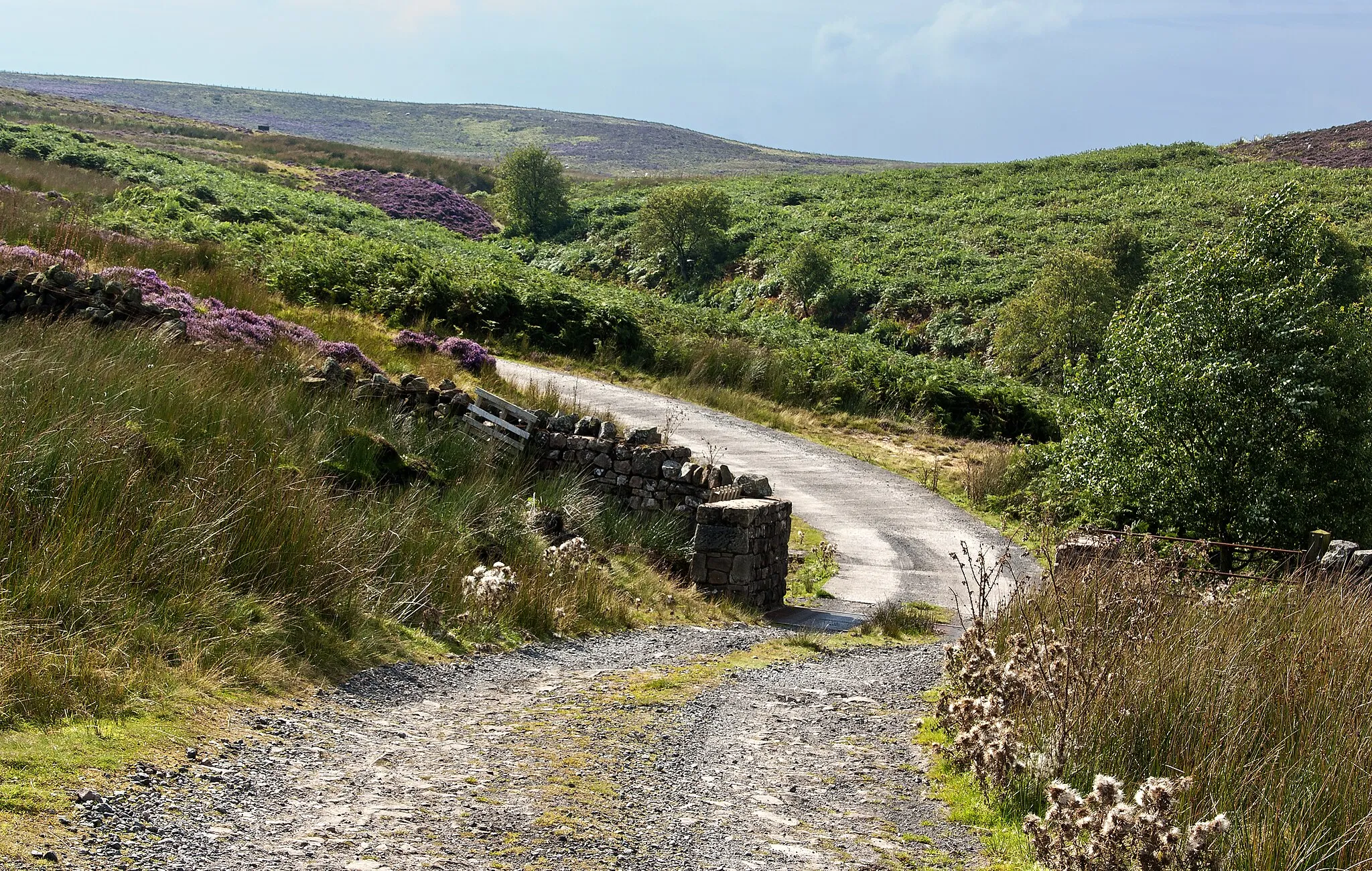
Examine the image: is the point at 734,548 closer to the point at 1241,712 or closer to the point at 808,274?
the point at 1241,712

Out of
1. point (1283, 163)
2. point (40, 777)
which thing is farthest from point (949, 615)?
point (1283, 163)

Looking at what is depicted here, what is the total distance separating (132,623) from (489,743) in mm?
2047

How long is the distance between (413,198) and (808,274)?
27.6m

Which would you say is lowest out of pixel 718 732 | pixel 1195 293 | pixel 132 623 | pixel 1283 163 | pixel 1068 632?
pixel 718 732

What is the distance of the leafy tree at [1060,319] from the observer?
3266cm

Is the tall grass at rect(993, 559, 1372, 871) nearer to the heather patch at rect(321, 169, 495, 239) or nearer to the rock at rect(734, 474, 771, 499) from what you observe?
the rock at rect(734, 474, 771, 499)

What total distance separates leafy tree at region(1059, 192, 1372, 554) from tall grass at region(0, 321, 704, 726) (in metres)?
7.45

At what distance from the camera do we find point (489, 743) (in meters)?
5.59

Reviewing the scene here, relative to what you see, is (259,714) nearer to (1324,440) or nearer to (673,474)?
(673,474)

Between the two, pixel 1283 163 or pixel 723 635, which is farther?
pixel 1283 163

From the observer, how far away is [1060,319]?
108 ft

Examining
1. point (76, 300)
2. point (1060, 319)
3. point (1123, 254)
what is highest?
point (1123, 254)

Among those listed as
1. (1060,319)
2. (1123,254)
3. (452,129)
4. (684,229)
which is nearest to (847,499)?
(1060,319)

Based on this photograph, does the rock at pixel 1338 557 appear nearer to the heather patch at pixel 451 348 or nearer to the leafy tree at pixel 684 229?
the heather patch at pixel 451 348
